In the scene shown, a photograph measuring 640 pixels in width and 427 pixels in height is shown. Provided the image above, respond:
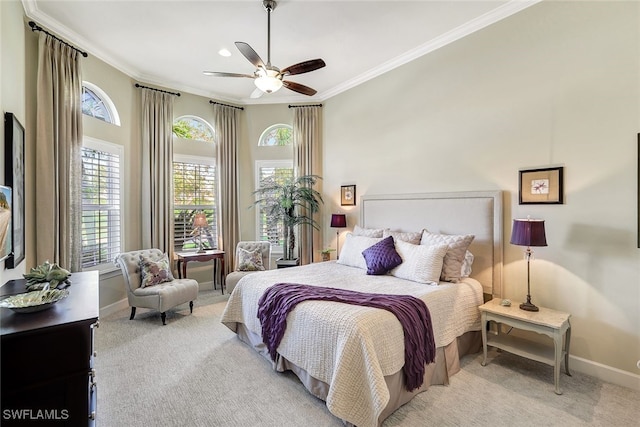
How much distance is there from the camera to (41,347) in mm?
1501

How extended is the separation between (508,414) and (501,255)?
1605mm

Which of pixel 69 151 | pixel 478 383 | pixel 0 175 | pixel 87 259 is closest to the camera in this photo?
pixel 0 175

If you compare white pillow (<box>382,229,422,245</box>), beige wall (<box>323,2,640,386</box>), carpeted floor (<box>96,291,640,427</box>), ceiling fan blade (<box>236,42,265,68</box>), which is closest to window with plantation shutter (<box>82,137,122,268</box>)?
carpeted floor (<box>96,291,640,427</box>)

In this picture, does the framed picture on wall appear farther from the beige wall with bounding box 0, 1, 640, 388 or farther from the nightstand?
the nightstand

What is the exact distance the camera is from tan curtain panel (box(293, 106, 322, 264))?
5.67 m

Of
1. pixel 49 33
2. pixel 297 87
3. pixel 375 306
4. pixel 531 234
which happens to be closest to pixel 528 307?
pixel 531 234

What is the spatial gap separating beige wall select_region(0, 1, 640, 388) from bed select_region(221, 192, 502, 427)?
0.25 meters

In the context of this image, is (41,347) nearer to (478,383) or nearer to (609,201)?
(478,383)

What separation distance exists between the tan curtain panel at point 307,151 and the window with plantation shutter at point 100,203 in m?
2.92

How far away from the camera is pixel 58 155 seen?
3.49 metres

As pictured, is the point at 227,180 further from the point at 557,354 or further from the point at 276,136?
the point at 557,354

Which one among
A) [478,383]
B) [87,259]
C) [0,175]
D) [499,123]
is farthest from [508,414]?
[87,259]

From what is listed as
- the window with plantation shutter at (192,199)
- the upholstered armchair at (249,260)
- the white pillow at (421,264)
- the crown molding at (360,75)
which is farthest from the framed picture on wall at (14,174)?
the white pillow at (421,264)

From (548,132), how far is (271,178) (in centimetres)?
444
